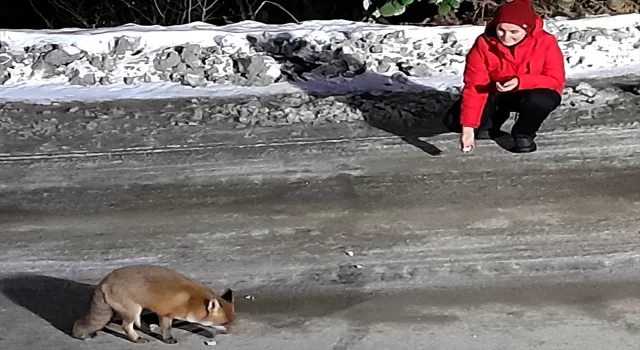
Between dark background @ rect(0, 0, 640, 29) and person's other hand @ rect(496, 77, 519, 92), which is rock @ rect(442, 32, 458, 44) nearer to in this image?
dark background @ rect(0, 0, 640, 29)

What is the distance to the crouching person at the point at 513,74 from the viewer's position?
213 inches

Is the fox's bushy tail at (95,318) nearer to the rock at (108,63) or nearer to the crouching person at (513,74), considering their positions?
the crouching person at (513,74)

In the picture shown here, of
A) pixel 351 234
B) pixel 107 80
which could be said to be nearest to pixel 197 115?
pixel 107 80

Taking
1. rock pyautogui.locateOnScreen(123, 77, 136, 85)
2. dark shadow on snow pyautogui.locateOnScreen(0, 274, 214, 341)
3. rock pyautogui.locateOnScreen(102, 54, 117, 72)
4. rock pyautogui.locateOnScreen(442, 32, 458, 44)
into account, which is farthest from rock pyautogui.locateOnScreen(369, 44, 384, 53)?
dark shadow on snow pyautogui.locateOnScreen(0, 274, 214, 341)

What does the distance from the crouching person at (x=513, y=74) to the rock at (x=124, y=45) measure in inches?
129

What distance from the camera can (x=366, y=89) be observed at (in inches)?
283

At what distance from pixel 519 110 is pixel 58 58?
3.74 metres

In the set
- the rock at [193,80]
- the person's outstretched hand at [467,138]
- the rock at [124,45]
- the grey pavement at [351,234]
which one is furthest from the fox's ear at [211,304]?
the rock at [124,45]

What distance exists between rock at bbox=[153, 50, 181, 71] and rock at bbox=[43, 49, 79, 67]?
62 cm

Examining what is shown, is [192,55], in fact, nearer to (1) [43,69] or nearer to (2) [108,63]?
(2) [108,63]

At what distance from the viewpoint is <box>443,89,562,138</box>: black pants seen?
5535mm

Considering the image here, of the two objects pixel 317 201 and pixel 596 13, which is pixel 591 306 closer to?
pixel 317 201

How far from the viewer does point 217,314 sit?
12.0 feet

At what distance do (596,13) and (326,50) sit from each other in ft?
9.15
